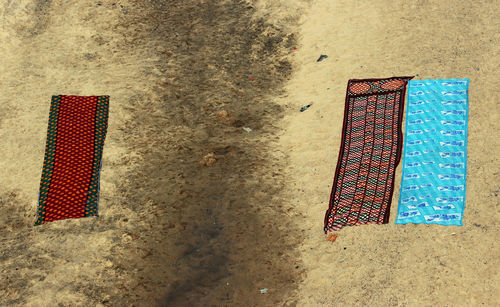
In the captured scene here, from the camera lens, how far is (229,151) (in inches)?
360

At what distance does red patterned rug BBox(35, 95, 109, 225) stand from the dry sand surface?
0.65 ft

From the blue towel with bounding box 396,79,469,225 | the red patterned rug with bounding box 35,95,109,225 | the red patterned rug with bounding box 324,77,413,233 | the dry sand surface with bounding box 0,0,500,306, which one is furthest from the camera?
the red patterned rug with bounding box 35,95,109,225

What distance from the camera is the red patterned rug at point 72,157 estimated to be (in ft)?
27.5

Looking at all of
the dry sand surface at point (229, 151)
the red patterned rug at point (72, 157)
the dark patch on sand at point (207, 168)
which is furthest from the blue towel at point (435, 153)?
the red patterned rug at point (72, 157)

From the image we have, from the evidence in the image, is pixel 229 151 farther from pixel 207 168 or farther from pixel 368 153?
pixel 368 153

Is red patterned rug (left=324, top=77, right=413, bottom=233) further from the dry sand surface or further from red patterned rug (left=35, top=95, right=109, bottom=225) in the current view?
red patterned rug (left=35, top=95, right=109, bottom=225)

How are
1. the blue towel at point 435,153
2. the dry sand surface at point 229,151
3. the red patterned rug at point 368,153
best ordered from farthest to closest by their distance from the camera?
the red patterned rug at point 368,153 → the blue towel at point 435,153 → the dry sand surface at point 229,151

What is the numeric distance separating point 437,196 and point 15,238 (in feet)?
22.3

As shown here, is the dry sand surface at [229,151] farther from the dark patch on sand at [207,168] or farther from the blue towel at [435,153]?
the blue towel at [435,153]

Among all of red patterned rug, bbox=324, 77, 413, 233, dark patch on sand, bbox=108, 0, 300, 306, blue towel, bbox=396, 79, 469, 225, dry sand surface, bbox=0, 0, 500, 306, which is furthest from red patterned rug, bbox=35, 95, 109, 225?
blue towel, bbox=396, 79, 469, 225

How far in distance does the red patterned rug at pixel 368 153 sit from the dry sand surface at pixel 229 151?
8.0 inches

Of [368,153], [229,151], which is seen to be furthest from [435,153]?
[229,151]

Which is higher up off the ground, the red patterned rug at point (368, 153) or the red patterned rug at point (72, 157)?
the red patterned rug at point (72, 157)

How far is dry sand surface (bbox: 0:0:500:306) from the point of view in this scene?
710 centimetres
